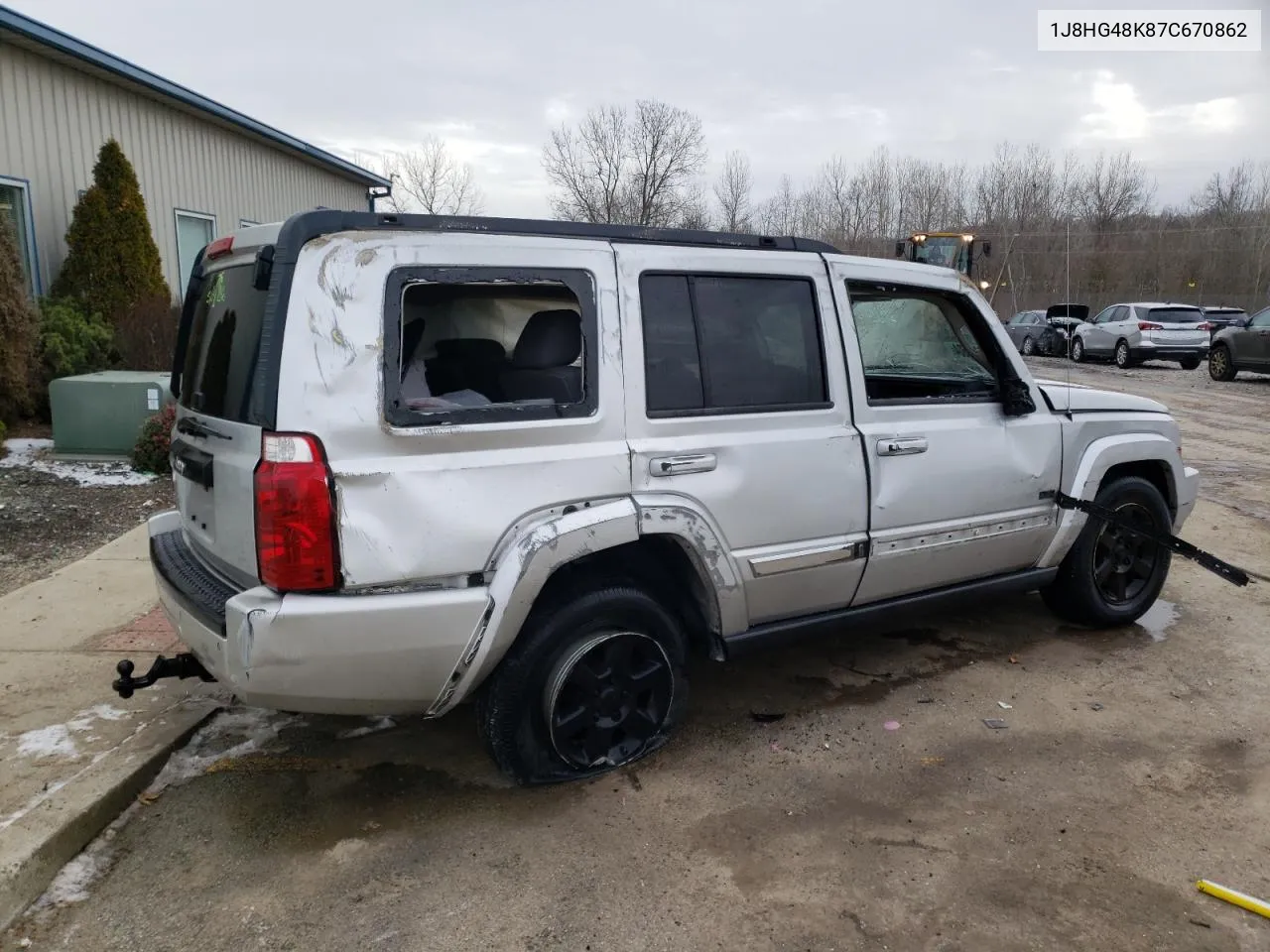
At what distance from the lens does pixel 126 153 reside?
11352 millimetres

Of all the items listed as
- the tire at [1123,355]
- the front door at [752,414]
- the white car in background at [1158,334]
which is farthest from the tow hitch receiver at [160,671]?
the tire at [1123,355]

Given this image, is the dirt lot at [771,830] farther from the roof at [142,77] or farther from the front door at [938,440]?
the roof at [142,77]

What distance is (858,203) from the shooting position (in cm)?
4984

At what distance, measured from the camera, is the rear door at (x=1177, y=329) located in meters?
21.1

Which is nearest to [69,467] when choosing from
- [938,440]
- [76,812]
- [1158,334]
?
[76,812]

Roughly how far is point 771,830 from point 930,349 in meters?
2.35

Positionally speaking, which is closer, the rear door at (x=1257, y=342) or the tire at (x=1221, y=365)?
the rear door at (x=1257, y=342)

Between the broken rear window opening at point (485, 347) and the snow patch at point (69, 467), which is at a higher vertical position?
the broken rear window opening at point (485, 347)

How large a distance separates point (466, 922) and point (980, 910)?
4.88 feet

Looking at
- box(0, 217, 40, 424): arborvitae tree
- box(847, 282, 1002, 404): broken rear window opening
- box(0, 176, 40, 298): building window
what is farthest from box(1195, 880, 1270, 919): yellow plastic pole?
box(0, 176, 40, 298): building window

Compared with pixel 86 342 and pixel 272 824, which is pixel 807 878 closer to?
pixel 272 824

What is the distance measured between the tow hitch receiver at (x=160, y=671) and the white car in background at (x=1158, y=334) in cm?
2298

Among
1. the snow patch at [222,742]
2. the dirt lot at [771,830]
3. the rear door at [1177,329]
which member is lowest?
the dirt lot at [771,830]

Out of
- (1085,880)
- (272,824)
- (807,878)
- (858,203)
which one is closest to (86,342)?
(272,824)
